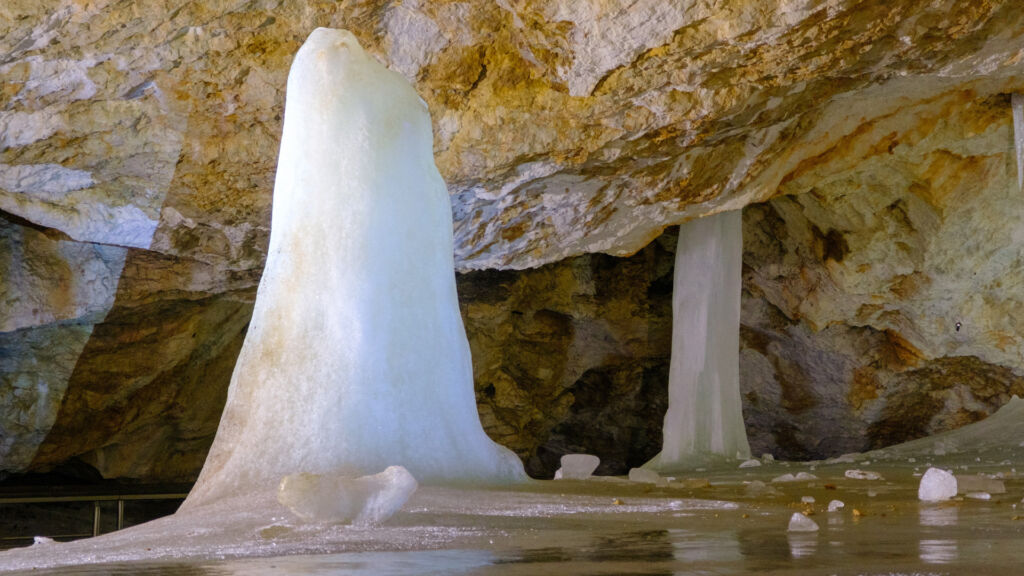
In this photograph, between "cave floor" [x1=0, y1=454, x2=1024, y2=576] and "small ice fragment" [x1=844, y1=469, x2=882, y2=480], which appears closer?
"cave floor" [x1=0, y1=454, x2=1024, y2=576]

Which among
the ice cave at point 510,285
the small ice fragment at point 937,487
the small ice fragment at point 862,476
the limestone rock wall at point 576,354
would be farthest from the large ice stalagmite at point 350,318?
the limestone rock wall at point 576,354

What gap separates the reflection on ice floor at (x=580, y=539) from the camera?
6.60 ft

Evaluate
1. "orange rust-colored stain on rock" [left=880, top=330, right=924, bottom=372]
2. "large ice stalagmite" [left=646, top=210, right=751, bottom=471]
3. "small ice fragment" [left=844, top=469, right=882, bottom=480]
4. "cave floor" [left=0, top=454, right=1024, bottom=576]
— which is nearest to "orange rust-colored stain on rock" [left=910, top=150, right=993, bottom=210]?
"large ice stalagmite" [left=646, top=210, right=751, bottom=471]

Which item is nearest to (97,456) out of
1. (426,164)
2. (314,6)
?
(314,6)

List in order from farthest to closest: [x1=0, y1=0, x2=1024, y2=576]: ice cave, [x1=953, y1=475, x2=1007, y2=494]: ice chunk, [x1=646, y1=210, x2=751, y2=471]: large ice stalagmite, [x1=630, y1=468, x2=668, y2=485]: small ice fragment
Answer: [x1=646, y1=210, x2=751, y2=471]: large ice stalagmite < [x1=630, y1=468, x2=668, y2=485]: small ice fragment < [x1=953, y1=475, x2=1007, y2=494]: ice chunk < [x1=0, y1=0, x2=1024, y2=576]: ice cave

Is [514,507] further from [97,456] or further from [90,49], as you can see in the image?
[97,456]

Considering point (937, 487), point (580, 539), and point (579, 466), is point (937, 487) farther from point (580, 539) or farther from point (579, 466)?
point (579, 466)

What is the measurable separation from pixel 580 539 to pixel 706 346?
582 centimetres

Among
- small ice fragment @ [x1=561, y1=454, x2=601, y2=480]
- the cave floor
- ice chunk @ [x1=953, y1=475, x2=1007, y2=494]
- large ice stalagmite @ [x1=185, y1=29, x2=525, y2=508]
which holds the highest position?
large ice stalagmite @ [x1=185, y1=29, x2=525, y2=508]

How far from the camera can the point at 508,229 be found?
26.3 ft

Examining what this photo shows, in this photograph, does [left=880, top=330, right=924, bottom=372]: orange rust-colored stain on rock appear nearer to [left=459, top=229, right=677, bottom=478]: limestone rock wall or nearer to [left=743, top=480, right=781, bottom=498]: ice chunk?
[left=459, top=229, right=677, bottom=478]: limestone rock wall

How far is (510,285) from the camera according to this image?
34.4 feet

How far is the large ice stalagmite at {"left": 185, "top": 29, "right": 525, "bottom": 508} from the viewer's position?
4086mm

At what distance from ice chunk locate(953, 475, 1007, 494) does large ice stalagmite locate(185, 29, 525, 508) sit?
6.69 ft
